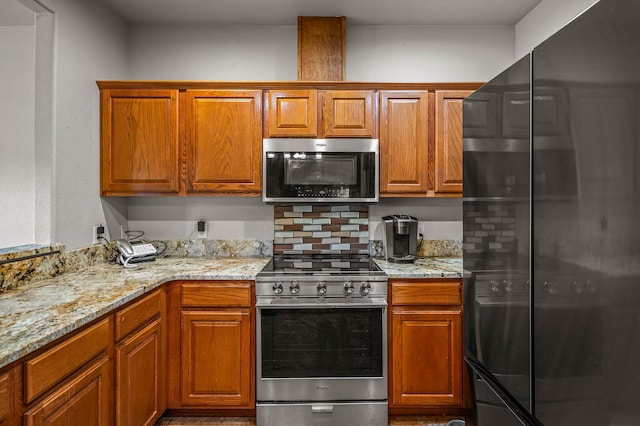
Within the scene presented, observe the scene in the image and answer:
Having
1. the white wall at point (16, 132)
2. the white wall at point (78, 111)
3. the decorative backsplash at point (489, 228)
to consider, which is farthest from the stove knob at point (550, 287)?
the white wall at point (16, 132)

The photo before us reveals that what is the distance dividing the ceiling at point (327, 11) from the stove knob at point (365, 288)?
1.95m

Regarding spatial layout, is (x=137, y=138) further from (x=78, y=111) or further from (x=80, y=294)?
(x=80, y=294)

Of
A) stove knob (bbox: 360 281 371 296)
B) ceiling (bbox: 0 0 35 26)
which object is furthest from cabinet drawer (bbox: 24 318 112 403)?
ceiling (bbox: 0 0 35 26)

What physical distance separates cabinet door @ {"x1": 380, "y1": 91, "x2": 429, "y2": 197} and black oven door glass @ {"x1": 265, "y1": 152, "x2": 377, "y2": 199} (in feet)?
0.49

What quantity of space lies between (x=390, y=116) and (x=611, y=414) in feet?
7.03

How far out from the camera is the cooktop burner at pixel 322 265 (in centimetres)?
231

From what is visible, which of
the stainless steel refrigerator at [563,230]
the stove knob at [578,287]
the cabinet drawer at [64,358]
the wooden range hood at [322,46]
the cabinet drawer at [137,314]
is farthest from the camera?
the wooden range hood at [322,46]

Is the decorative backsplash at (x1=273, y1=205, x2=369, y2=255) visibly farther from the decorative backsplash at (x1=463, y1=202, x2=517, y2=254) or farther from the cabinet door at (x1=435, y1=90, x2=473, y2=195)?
the decorative backsplash at (x1=463, y1=202, x2=517, y2=254)

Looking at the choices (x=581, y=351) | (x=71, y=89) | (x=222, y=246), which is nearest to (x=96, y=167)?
(x=71, y=89)

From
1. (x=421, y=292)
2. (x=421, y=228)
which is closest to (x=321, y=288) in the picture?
(x=421, y=292)

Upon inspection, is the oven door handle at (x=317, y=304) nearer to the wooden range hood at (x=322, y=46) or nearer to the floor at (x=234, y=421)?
the floor at (x=234, y=421)

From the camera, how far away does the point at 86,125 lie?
247cm

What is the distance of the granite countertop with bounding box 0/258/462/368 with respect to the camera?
125 cm

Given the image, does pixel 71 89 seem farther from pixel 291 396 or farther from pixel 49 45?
pixel 291 396
